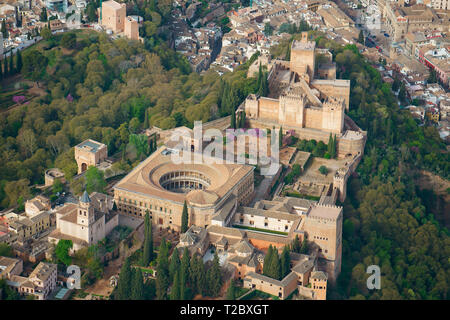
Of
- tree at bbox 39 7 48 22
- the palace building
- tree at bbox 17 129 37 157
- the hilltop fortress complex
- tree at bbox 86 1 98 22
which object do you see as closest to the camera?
the hilltop fortress complex

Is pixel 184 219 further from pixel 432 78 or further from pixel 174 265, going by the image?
pixel 432 78

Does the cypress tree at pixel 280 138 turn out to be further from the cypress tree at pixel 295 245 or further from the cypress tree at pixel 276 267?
the cypress tree at pixel 276 267

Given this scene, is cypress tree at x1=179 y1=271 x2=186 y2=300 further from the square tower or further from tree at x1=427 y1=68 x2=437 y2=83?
tree at x1=427 y1=68 x2=437 y2=83

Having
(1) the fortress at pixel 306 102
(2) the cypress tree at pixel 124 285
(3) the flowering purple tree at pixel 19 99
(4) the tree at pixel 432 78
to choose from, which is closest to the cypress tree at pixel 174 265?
(2) the cypress tree at pixel 124 285

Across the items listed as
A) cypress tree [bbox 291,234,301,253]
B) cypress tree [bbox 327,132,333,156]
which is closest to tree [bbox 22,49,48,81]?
cypress tree [bbox 327,132,333,156]

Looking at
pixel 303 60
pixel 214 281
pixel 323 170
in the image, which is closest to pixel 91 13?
pixel 303 60

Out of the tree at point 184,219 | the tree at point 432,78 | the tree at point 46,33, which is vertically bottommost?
the tree at point 432,78

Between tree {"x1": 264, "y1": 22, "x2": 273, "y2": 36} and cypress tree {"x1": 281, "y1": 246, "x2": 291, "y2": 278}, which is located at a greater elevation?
tree {"x1": 264, "y1": 22, "x2": 273, "y2": 36}
